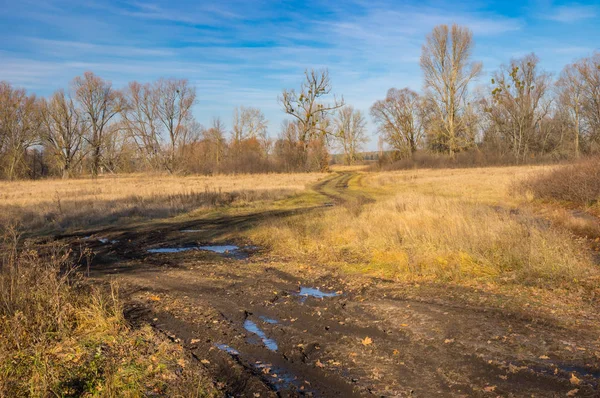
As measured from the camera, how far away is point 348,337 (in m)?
5.94

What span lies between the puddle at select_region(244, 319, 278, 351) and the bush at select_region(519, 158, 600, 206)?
16229mm

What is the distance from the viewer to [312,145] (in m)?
65.0

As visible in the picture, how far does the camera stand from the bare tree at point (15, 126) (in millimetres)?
58406

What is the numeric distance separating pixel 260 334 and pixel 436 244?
18.5ft

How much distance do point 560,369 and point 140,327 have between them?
17.3 feet

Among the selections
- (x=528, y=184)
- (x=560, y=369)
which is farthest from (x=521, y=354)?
(x=528, y=184)

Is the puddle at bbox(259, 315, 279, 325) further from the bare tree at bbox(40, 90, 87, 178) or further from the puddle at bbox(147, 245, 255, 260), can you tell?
the bare tree at bbox(40, 90, 87, 178)

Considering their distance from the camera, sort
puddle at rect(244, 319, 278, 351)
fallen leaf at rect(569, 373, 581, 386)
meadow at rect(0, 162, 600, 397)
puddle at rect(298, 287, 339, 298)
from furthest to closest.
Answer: puddle at rect(298, 287, 339, 298) < puddle at rect(244, 319, 278, 351) < meadow at rect(0, 162, 600, 397) < fallen leaf at rect(569, 373, 581, 386)

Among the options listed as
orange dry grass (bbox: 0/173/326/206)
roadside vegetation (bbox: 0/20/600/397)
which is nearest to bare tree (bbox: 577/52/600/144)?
roadside vegetation (bbox: 0/20/600/397)

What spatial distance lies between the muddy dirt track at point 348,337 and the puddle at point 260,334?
15 millimetres

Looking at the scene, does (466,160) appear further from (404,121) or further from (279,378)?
(279,378)

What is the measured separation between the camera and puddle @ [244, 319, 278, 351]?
573cm

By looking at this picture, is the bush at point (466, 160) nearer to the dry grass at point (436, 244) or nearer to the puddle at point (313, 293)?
the dry grass at point (436, 244)

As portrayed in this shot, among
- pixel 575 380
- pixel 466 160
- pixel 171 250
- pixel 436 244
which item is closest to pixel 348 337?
pixel 575 380
